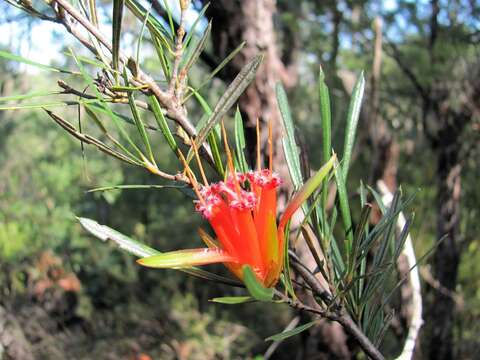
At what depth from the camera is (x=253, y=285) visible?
25 centimetres

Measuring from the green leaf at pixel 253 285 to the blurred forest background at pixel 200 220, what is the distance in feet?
0.61

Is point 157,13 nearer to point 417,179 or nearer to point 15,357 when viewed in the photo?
point 15,357

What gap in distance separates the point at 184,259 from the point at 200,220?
2.68m

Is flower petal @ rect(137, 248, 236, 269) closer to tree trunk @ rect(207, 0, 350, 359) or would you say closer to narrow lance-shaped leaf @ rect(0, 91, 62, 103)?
narrow lance-shaped leaf @ rect(0, 91, 62, 103)

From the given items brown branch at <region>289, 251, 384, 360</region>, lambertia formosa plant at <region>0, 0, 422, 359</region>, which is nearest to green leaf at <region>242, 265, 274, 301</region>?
lambertia formosa plant at <region>0, 0, 422, 359</region>

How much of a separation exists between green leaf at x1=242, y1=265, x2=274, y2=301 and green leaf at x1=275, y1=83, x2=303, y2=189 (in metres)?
0.14

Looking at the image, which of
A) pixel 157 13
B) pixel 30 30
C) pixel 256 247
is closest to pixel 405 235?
pixel 256 247

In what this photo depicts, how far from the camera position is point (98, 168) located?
125 inches

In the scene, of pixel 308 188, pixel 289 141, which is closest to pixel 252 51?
pixel 289 141

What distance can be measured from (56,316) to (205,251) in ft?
8.86

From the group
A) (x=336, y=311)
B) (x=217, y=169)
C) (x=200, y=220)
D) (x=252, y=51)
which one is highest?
(x=252, y=51)

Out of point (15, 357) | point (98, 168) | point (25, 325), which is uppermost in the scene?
point (98, 168)

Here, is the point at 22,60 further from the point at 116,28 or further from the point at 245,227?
the point at 245,227

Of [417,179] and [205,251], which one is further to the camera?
[417,179]
